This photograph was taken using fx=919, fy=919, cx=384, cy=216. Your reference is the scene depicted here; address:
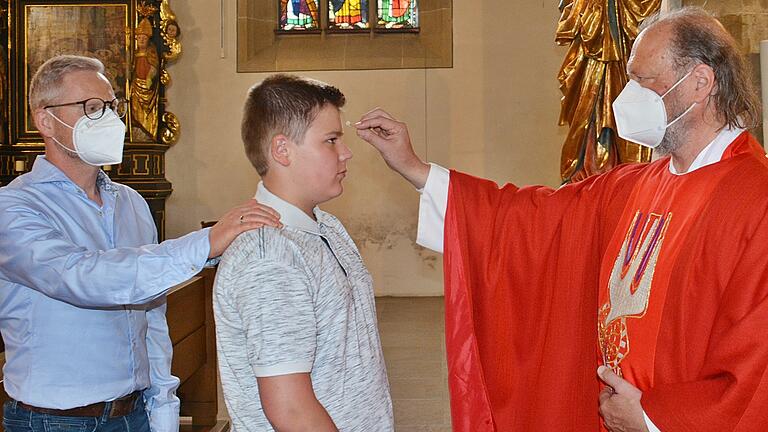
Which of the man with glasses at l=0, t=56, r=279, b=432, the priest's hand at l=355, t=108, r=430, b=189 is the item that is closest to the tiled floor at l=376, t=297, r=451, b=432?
the priest's hand at l=355, t=108, r=430, b=189

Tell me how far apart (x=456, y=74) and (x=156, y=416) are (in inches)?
308

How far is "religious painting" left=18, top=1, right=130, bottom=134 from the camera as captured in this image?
9805 mm

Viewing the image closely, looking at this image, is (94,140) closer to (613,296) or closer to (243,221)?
(243,221)

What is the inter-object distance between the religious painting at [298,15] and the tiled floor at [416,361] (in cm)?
316

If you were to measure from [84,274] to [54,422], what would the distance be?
1.32 feet

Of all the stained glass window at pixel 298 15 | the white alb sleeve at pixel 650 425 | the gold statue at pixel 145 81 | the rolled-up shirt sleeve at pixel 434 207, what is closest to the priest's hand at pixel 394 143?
the rolled-up shirt sleeve at pixel 434 207

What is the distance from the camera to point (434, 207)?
9.20ft

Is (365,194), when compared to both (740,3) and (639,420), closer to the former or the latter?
(740,3)

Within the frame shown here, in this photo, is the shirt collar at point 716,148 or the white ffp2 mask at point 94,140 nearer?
the shirt collar at point 716,148

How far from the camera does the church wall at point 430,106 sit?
9.90 metres

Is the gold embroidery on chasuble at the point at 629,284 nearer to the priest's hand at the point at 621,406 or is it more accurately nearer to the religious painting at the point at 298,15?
the priest's hand at the point at 621,406

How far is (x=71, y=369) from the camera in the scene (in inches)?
89.0

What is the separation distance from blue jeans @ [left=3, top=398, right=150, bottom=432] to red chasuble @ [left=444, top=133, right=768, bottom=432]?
96 cm

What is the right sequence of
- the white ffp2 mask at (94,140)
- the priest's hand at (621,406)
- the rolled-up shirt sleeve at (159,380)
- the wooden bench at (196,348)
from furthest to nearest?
the wooden bench at (196,348) < the rolled-up shirt sleeve at (159,380) < the white ffp2 mask at (94,140) < the priest's hand at (621,406)
